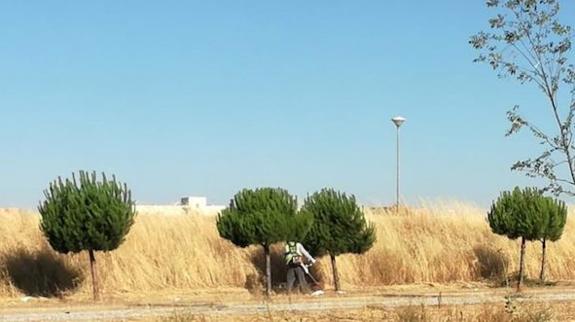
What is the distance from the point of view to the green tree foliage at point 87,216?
2180 centimetres

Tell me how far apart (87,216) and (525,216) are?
1211 cm

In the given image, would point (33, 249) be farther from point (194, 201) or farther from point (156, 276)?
point (194, 201)

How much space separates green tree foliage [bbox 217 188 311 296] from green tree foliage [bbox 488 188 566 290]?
19.7ft

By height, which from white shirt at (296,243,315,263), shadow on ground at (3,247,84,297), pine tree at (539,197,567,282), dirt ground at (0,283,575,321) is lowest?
dirt ground at (0,283,575,321)

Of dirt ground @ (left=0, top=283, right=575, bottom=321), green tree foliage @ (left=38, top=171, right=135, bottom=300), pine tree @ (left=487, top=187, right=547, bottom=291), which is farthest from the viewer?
pine tree @ (left=487, top=187, right=547, bottom=291)

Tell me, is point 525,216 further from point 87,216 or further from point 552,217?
point 87,216

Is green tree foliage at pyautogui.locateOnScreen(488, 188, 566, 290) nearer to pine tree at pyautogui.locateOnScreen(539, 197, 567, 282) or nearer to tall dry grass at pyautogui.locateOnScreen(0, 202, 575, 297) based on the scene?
pine tree at pyautogui.locateOnScreen(539, 197, 567, 282)

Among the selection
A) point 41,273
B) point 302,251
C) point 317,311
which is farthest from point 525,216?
point 41,273

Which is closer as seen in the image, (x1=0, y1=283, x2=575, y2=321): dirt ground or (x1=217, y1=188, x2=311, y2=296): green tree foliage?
(x1=0, y1=283, x2=575, y2=321): dirt ground

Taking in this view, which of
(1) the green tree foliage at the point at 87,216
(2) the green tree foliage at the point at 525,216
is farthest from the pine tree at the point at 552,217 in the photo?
(1) the green tree foliage at the point at 87,216

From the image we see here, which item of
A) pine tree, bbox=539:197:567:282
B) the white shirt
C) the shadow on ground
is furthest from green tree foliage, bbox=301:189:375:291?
the shadow on ground

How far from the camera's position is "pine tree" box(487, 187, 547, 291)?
25.8m

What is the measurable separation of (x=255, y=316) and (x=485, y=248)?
55.1ft

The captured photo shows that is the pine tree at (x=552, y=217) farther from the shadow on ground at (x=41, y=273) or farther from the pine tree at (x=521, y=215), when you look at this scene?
the shadow on ground at (x=41, y=273)
